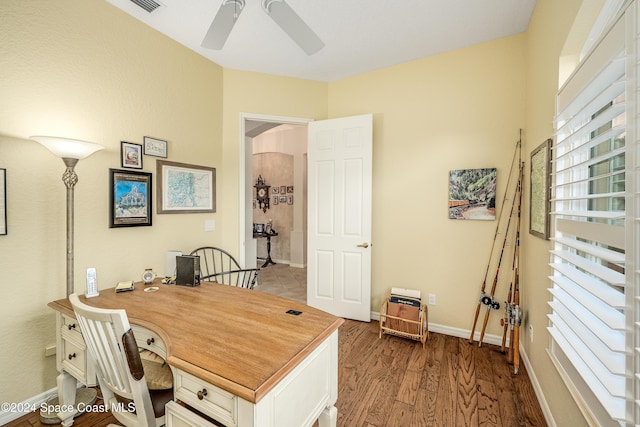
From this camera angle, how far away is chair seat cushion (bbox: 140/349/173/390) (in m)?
1.36

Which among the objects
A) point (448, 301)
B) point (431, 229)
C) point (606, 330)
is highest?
point (431, 229)

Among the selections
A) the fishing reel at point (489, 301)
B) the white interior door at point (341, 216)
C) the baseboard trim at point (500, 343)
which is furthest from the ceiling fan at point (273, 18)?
the baseboard trim at point (500, 343)

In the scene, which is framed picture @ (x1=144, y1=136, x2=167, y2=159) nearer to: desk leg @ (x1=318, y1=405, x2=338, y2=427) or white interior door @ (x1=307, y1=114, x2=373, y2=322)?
white interior door @ (x1=307, y1=114, x2=373, y2=322)

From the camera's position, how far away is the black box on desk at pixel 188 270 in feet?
6.58

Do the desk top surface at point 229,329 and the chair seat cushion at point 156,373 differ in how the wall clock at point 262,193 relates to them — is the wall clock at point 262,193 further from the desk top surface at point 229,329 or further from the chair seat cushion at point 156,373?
the chair seat cushion at point 156,373

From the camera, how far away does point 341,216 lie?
10.8 ft

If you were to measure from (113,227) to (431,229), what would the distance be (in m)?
2.94

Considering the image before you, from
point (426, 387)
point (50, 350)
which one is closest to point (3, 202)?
point (50, 350)

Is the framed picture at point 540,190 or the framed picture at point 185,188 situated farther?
the framed picture at point 185,188

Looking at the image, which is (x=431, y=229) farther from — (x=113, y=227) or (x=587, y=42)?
(x=113, y=227)

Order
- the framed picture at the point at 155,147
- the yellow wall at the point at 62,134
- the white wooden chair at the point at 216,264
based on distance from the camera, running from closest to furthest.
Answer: the yellow wall at the point at 62,134 < the framed picture at the point at 155,147 < the white wooden chair at the point at 216,264

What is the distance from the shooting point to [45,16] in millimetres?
1838

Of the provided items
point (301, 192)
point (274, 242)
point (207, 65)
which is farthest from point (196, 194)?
point (274, 242)

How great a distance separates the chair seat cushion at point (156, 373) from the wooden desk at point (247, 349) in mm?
201
